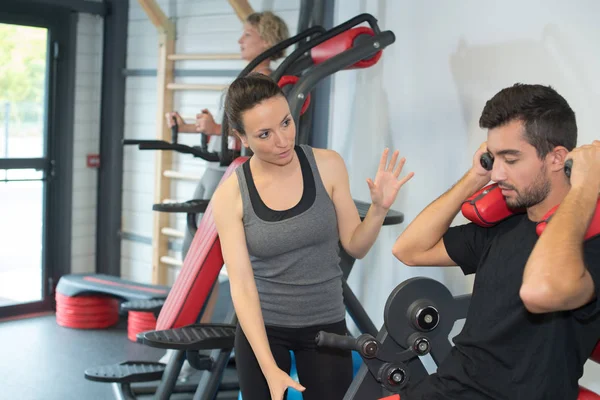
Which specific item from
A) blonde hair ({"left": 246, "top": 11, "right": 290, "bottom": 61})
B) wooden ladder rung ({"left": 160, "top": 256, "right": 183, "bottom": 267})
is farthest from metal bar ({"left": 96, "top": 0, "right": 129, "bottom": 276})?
blonde hair ({"left": 246, "top": 11, "right": 290, "bottom": 61})

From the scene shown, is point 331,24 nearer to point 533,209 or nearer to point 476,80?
point 476,80

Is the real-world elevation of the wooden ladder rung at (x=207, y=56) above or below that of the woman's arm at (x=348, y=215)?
above

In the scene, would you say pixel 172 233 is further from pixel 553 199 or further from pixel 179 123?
pixel 553 199

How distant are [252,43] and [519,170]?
220 cm

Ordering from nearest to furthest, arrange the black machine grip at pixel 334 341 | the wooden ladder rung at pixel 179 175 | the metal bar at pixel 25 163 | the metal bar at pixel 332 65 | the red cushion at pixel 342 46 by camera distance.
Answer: the black machine grip at pixel 334 341 → the metal bar at pixel 332 65 → the red cushion at pixel 342 46 → the wooden ladder rung at pixel 179 175 → the metal bar at pixel 25 163

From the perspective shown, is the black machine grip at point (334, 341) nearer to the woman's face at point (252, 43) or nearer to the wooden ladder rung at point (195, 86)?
the woman's face at point (252, 43)

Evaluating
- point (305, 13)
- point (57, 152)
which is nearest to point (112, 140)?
point (57, 152)

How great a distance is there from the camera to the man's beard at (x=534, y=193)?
162cm

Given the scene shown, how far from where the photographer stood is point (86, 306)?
193 inches

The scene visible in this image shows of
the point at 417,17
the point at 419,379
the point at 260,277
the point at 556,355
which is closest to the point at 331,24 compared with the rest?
the point at 417,17

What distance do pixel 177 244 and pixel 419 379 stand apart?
3.37 m

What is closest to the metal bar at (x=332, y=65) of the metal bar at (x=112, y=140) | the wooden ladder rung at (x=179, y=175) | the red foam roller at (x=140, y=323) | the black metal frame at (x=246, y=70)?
the black metal frame at (x=246, y=70)

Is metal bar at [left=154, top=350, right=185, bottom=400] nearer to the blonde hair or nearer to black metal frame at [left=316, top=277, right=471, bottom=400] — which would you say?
black metal frame at [left=316, top=277, right=471, bottom=400]

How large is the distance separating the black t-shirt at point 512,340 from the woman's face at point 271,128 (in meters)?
0.58
